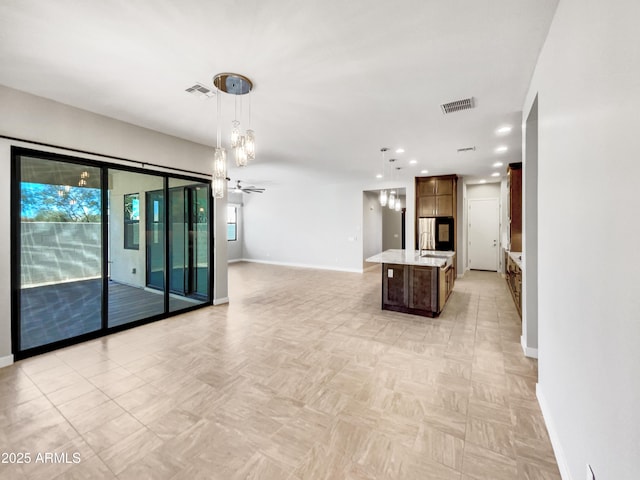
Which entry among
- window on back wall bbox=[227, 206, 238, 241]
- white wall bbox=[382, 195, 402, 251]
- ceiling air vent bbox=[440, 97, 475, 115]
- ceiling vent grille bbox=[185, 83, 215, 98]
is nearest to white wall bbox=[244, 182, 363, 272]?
window on back wall bbox=[227, 206, 238, 241]

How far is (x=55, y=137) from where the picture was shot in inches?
127

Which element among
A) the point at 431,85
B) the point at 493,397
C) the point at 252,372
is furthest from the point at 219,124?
the point at 493,397

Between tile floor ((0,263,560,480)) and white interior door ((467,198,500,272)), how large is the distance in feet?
17.5

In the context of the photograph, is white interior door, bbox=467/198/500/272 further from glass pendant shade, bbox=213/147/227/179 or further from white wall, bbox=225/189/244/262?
glass pendant shade, bbox=213/147/227/179

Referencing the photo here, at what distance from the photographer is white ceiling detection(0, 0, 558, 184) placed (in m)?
1.88

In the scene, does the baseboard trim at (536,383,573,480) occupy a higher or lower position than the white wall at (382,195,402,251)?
lower

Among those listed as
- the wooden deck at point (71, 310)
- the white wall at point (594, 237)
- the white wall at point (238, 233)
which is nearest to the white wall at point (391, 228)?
the white wall at point (238, 233)

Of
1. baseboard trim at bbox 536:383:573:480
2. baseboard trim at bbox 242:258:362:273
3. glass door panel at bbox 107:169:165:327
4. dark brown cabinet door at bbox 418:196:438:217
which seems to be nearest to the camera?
baseboard trim at bbox 536:383:573:480

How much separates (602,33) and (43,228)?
4.88 meters

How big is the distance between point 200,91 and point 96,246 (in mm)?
2422

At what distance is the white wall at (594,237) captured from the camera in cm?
92

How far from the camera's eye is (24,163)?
3.08 meters

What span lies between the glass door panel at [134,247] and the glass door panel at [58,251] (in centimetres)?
21

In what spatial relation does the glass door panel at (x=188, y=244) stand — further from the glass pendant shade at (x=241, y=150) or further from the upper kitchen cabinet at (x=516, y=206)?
the upper kitchen cabinet at (x=516, y=206)
